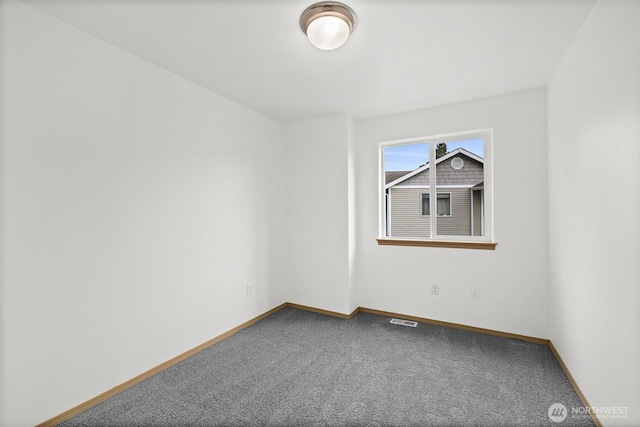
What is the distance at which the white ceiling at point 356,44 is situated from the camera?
5.66ft

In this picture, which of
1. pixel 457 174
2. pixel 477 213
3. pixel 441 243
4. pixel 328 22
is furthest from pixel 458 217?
pixel 328 22

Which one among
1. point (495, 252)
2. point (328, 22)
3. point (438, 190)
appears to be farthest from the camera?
point (438, 190)

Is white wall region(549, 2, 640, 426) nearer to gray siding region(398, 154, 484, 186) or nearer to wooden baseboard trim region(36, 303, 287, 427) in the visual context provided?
gray siding region(398, 154, 484, 186)

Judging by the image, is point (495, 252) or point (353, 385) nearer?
point (353, 385)

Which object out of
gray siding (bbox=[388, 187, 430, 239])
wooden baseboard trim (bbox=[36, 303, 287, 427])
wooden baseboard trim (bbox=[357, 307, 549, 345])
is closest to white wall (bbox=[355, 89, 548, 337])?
wooden baseboard trim (bbox=[357, 307, 549, 345])

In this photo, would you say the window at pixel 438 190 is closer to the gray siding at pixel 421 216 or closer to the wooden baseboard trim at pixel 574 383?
the gray siding at pixel 421 216

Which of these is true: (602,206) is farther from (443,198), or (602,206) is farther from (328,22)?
(328,22)

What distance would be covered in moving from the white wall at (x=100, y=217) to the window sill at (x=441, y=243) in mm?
1858

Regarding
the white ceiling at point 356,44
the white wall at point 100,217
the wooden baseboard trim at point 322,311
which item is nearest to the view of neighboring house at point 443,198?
the white ceiling at point 356,44

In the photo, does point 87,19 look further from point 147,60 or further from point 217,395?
point 217,395

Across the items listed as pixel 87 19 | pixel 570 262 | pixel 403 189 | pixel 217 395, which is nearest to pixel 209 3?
pixel 87 19

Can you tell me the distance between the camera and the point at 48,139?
177 centimetres

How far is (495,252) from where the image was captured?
300 cm

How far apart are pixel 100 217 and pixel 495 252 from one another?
3.53 meters
